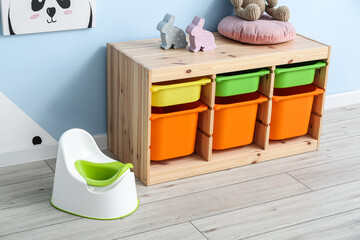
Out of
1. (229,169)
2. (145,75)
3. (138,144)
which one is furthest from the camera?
(229,169)

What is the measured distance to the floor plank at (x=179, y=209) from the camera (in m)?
2.02

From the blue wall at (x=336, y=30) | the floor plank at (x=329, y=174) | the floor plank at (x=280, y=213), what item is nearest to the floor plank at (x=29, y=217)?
the floor plank at (x=280, y=213)

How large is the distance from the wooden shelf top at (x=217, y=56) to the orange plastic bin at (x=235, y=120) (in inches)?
7.0

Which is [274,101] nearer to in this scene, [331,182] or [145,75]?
[331,182]

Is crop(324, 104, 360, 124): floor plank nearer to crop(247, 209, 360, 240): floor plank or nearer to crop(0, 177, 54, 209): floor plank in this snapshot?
crop(247, 209, 360, 240): floor plank

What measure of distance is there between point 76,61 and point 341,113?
1577mm

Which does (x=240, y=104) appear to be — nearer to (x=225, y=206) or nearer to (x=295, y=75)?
(x=295, y=75)

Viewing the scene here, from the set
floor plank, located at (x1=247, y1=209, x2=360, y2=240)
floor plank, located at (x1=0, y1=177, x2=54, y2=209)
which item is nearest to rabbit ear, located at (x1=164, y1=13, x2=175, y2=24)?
floor plank, located at (x1=0, y1=177, x2=54, y2=209)

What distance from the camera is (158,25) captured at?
2.40 m

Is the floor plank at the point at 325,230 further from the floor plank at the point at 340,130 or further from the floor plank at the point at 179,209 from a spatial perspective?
the floor plank at the point at 340,130

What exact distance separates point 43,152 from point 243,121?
0.92 metres

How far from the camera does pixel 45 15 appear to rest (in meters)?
2.33

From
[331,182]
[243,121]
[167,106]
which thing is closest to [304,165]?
[331,182]

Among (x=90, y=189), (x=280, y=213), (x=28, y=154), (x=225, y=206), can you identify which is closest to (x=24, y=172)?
(x=28, y=154)
